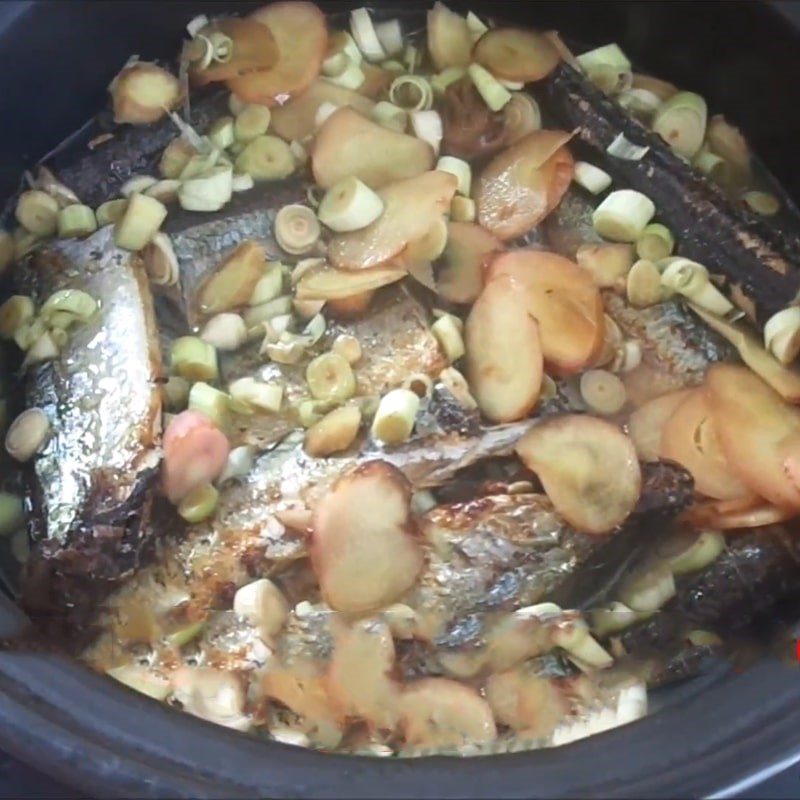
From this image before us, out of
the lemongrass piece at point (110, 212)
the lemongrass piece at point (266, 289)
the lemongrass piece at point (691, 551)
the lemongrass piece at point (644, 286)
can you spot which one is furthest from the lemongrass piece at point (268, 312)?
the lemongrass piece at point (691, 551)

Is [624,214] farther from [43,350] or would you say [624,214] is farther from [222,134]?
[43,350]

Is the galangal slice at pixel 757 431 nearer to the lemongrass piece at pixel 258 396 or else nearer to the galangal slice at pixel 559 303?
the galangal slice at pixel 559 303

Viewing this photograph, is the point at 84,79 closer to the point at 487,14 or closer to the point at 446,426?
the point at 487,14

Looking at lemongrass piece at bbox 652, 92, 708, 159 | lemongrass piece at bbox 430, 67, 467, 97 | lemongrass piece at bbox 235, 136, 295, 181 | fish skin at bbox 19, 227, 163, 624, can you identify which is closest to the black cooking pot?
fish skin at bbox 19, 227, 163, 624

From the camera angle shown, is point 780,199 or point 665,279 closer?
point 665,279

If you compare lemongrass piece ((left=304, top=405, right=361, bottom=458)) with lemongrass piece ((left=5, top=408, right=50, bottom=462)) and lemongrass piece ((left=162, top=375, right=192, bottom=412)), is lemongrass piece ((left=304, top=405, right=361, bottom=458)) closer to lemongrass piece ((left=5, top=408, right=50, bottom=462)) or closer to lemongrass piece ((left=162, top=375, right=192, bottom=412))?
lemongrass piece ((left=162, top=375, right=192, bottom=412))

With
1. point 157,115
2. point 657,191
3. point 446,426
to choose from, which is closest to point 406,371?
point 446,426
